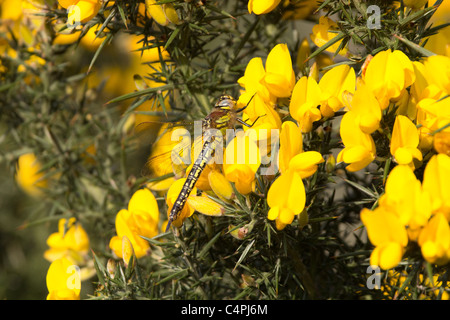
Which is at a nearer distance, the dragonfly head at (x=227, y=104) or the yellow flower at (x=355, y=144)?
the yellow flower at (x=355, y=144)

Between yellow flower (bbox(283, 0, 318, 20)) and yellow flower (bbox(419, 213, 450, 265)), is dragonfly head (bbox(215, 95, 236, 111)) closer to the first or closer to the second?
yellow flower (bbox(283, 0, 318, 20))

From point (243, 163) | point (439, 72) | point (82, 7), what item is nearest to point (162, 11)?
point (82, 7)

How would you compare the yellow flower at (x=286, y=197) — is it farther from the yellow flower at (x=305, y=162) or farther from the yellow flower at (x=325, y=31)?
the yellow flower at (x=325, y=31)

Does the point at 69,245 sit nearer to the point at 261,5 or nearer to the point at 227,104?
the point at 227,104

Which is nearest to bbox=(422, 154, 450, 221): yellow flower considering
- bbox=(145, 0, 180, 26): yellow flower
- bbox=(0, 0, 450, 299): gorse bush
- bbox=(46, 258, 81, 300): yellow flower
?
bbox=(0, 0, 450, 299): gorse bush

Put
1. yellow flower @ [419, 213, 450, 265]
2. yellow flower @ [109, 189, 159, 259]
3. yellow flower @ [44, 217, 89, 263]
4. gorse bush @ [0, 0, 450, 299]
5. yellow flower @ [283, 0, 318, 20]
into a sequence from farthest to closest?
1. yellow flower @ [44, 217, 89, 263]
2. yellow flower @ [283, 0, 318, 20]
3. yellow flower @ [109, 189, 159, 259]
4. gorse bush @ [0, 0, 450, 299]
5. yellow flower @ [419, 213, 450, 265]

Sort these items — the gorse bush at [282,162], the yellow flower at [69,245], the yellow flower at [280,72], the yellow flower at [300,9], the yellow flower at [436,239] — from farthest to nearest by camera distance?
the yellow flower at [69,245] < the yellow flower at [300,9] < the yellow flower at [280,72] < the gorse bush at [282,162] < the yellow flower at [436,239]

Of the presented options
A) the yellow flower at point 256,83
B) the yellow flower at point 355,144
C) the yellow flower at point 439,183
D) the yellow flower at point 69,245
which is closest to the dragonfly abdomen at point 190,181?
the yellow flower at point 256,83

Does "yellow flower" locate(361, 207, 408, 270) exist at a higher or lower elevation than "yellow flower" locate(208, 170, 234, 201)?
lower
